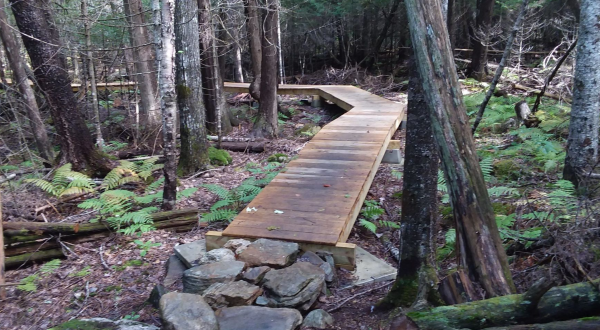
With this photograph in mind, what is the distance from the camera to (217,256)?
4336 millimetres

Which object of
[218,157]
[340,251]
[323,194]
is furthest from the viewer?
[218,157]

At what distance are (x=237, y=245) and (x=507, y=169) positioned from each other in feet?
15.8

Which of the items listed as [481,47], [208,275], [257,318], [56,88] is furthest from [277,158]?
[481,47]

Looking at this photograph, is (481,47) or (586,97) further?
(481,47)

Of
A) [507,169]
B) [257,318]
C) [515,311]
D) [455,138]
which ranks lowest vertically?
[257,318]

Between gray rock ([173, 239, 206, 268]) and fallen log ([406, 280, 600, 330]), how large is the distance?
2782mm

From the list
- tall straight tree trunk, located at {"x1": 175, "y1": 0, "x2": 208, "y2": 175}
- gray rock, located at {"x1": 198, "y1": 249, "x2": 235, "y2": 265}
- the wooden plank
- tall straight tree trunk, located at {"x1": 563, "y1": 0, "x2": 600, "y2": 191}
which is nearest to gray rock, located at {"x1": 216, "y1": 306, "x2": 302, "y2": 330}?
gray rock, located at {"x1": 198, "y1": 249, "x2": 235, "y2": 265}

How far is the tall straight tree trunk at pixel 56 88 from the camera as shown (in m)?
7.48

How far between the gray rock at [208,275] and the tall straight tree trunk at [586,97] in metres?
4.39

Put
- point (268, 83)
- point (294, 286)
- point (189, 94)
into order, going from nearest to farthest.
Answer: point (294, 286), point (189, 94), point (268, 83)

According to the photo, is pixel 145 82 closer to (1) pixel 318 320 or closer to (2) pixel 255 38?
(2) pixel 255 38

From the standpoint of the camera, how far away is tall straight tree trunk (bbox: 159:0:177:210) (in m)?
5.47

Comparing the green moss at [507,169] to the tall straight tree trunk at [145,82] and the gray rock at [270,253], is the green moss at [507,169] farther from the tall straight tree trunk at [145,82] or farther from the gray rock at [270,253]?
the tall straight tree trunk at [145,82]

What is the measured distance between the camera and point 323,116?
15.8m
